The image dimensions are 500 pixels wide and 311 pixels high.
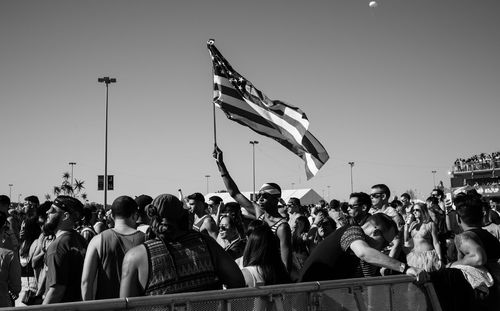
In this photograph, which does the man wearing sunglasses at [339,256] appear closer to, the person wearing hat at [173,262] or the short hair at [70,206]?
the person wearing hat at [173,262]

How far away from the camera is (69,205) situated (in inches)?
201

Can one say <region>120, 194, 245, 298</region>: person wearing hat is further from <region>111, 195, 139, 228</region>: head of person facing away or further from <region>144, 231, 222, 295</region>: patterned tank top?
<region>111, 195, 139, 228</region>: head of person facing away

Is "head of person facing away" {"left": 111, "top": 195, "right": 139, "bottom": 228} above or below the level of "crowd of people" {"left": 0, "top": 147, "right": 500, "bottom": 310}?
above

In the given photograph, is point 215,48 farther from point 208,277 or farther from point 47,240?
point 208,277

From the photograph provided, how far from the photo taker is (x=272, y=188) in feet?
21.1

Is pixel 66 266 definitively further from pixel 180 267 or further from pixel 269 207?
pixel 269 207

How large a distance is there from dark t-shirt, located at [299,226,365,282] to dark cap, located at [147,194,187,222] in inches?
53.0

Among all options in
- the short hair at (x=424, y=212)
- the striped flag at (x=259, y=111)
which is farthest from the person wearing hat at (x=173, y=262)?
the short hair at (x=424, y=212)

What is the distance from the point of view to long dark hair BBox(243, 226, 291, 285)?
4258 mm

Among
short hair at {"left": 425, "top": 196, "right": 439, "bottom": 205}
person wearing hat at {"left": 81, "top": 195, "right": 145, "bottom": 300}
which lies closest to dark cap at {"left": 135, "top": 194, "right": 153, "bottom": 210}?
person wearing hat at {"left": 81, "top": 195, "right": 145, "bottom": 300}

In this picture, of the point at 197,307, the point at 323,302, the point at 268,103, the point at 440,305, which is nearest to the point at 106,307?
the point at 197,307

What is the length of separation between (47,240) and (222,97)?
3.59 m

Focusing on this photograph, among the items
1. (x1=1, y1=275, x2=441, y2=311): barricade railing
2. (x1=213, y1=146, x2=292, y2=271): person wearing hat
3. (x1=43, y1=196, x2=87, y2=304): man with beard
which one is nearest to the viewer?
(x1=1, y1=275, x2=441, y2=311): barricade railing

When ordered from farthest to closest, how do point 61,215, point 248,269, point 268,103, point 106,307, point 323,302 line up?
point 268,103
point 61,215
point 248,269
point 323,302
point 106,307
